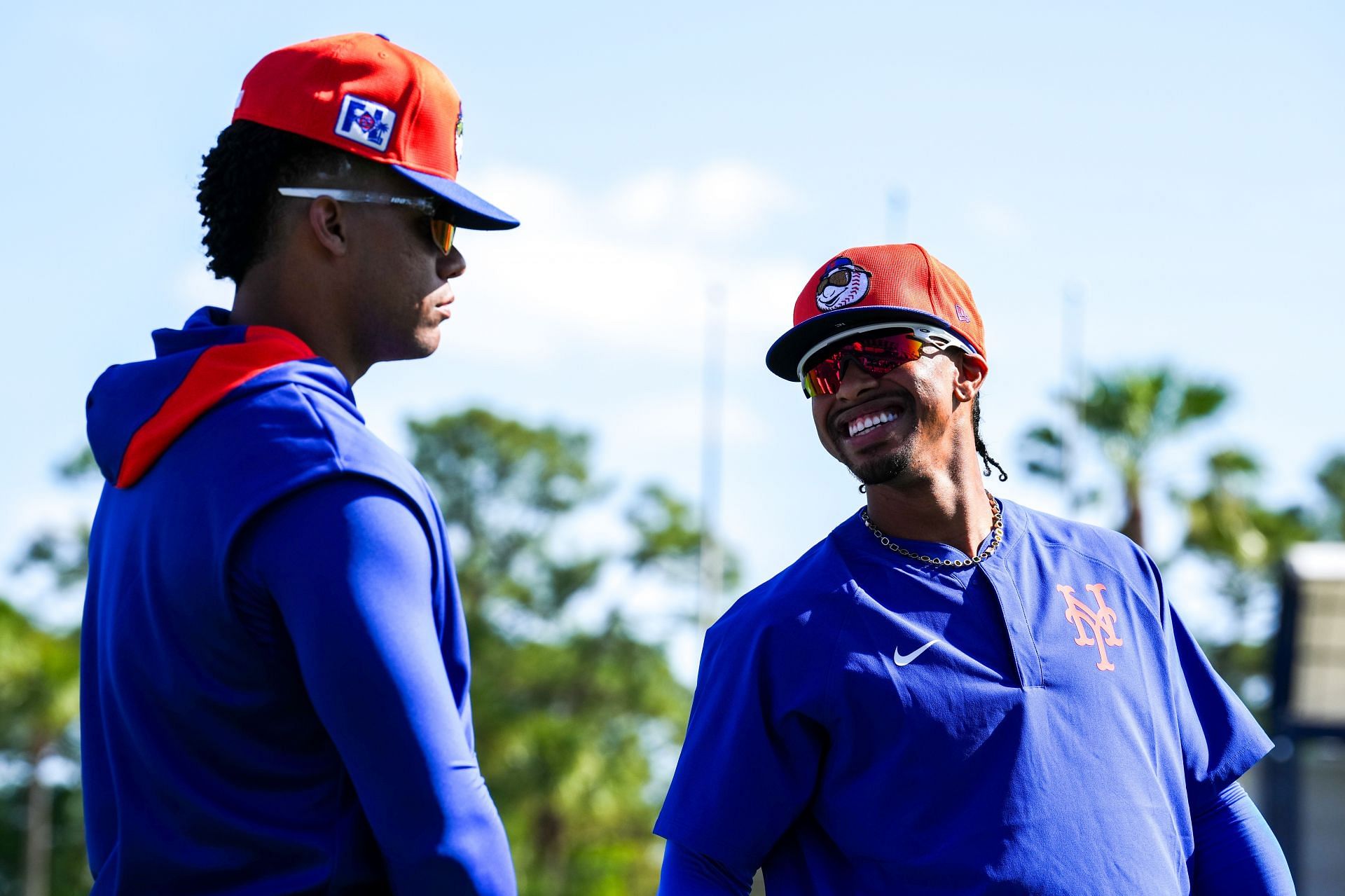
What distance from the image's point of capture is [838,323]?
3451mm

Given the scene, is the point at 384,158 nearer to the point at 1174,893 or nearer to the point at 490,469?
the point at 1174,893

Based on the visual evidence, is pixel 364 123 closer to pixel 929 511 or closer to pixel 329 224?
pixel 329 224

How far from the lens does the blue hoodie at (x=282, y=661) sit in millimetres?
2006

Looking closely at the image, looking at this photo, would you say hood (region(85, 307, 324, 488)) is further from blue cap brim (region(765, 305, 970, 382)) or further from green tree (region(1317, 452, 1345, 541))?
green tree (region(1317, 452, 1345, 541))

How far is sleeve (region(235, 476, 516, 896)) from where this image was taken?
1989 millimetres

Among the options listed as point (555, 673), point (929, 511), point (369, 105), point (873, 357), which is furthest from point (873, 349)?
point (555, 673)

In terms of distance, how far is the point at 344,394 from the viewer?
2.26 m

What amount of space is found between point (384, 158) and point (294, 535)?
2.19 feet

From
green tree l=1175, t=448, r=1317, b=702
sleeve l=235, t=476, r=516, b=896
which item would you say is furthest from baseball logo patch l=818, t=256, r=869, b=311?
green tree l=1175, t=448, r=1317, b=702

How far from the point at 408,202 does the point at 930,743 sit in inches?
59.8

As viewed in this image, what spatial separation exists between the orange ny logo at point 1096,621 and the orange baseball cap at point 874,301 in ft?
1.96

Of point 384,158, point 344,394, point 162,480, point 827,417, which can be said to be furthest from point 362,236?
point 827,417

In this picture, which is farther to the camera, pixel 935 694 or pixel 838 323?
pixel 838 323

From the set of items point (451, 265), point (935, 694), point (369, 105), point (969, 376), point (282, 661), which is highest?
point (369, 105)
